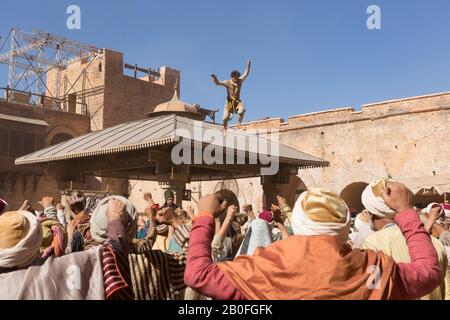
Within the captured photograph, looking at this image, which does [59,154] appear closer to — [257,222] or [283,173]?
[283,173]

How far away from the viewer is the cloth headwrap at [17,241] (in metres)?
2.28

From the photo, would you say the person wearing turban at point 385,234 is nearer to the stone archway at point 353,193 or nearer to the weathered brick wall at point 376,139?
the weathered brick wall at point 376,139

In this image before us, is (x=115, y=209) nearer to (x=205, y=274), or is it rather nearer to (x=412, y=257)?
(x=205, y=274)

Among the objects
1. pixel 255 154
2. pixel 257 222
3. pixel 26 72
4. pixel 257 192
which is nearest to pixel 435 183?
pixel 255 154

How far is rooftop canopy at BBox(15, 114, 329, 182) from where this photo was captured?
11.0m

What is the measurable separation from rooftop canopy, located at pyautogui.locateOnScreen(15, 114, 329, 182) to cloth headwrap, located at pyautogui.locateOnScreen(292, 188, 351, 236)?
26.8 feet

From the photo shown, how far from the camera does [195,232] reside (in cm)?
207

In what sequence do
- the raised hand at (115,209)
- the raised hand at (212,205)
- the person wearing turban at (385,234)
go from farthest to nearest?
the person wearing turban at (385,234), the raised hand at (115,209), the raised hand at (212,205)

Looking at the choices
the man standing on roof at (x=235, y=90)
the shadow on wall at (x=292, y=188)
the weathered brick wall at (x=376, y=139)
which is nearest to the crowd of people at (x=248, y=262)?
the man standing on roof at (x=235, y=90)

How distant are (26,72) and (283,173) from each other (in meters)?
25.6

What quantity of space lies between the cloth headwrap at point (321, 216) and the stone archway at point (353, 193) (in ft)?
59.9

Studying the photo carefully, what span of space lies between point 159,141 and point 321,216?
8.56 meters

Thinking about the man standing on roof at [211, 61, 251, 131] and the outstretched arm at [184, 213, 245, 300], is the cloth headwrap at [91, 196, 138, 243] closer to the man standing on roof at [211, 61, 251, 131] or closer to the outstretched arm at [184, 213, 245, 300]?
the outstretched arm at [184, 213, 245, 300]
